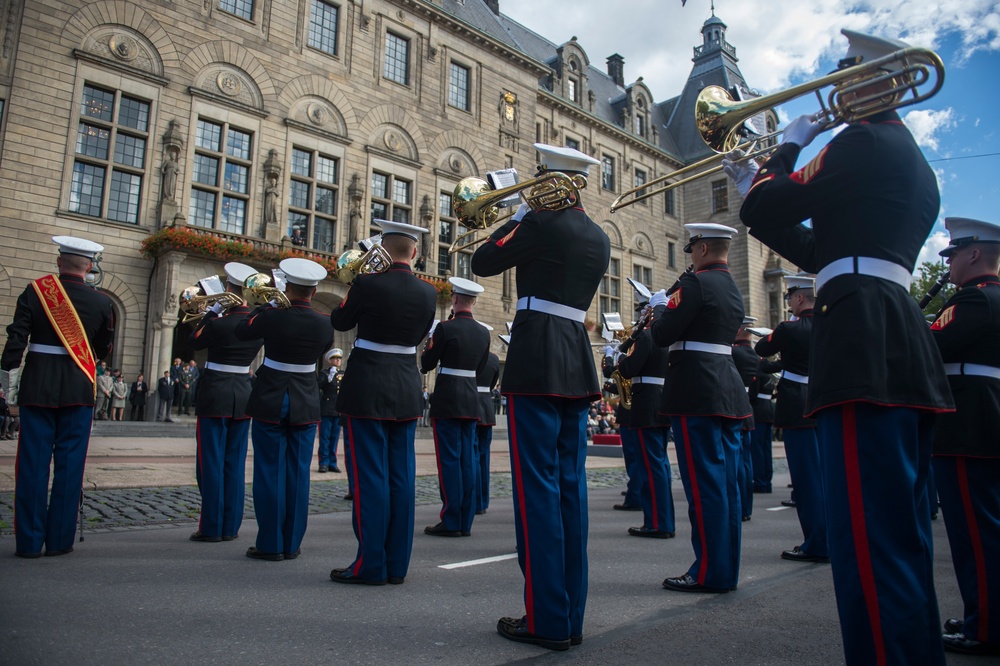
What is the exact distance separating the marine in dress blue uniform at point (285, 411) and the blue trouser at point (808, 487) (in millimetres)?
3793

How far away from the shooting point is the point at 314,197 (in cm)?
2384

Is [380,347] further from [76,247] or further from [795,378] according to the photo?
[795,378]

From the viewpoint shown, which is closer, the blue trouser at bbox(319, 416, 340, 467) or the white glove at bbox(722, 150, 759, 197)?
the white glove at bbox(722, 150, 759, 197)

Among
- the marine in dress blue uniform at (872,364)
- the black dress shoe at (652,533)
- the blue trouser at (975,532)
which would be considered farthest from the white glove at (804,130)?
the black dress shoe at (652,533)

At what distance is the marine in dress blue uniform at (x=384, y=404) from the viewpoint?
4.33m

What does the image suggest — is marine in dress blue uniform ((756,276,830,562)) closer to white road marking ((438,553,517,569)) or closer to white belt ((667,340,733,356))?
white belt ((667,340,733,356))

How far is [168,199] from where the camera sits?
20453 millimetres

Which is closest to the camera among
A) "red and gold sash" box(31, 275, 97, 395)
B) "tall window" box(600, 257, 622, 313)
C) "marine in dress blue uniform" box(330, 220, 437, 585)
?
"marine in dress blue uniform" box(330, 220, 437, 585)

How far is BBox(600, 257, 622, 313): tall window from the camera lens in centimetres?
3581

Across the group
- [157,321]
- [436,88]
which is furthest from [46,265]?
[436,88]

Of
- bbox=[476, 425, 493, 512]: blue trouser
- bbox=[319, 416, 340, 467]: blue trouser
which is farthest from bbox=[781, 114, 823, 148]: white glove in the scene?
bbox=[319, 416, 340, 467]: blue trouser

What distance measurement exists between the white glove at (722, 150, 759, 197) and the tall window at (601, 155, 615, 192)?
34.6m

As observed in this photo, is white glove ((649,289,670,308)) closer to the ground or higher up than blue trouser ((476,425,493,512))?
higher up

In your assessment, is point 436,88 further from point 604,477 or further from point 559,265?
point 559,265
